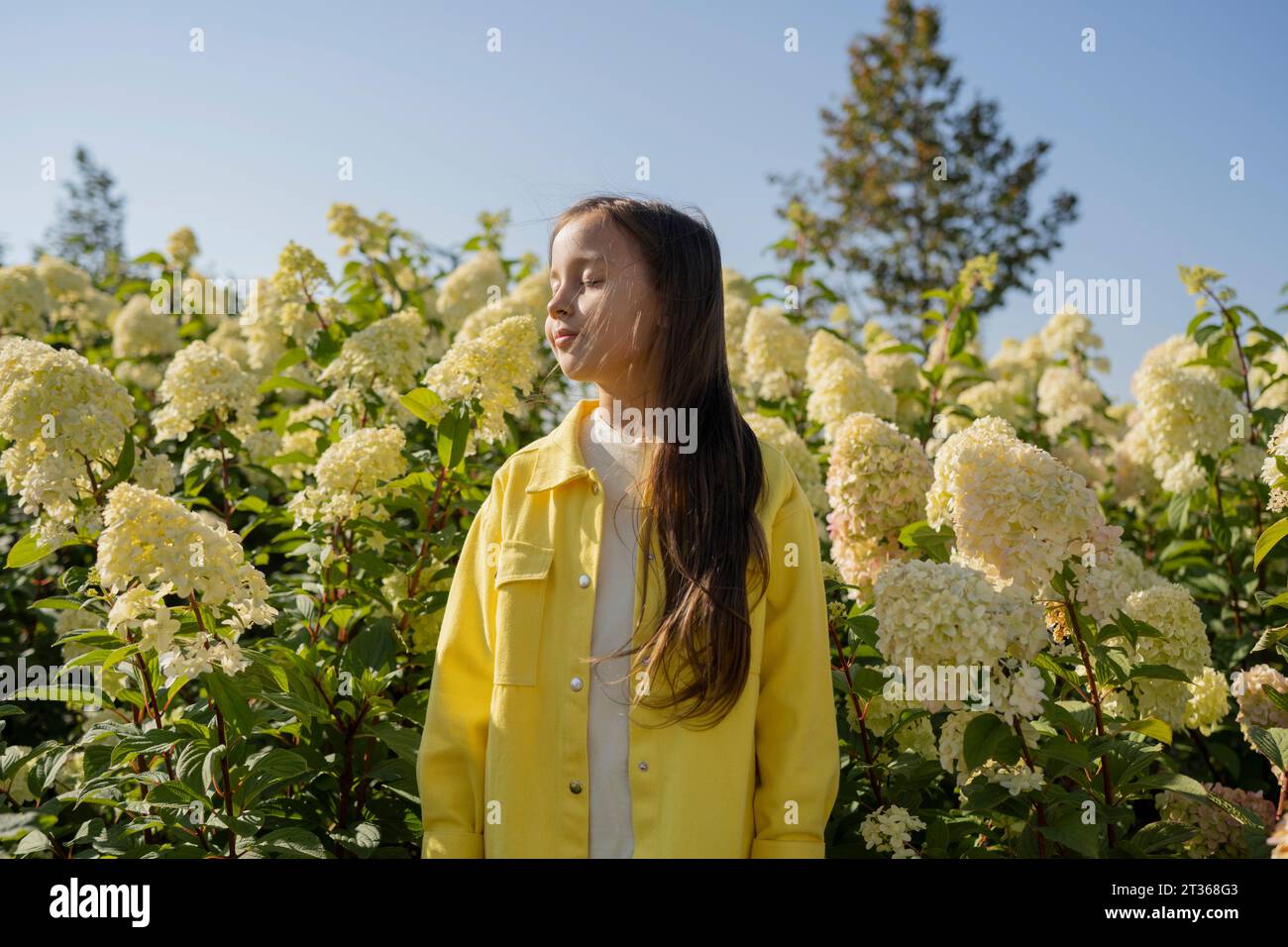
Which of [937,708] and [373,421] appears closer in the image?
[937,708]

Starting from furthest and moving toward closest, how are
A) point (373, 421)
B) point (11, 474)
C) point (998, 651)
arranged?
1. point (373, 421)
2. point (11, 474)
3. point (998, 651)

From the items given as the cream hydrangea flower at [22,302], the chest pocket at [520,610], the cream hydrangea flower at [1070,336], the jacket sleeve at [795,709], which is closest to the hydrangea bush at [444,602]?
the jacket sleeve at [795,709]

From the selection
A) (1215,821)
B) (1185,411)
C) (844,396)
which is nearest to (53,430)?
(844,396)

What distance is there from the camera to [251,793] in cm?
215

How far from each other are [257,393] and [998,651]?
2.80m

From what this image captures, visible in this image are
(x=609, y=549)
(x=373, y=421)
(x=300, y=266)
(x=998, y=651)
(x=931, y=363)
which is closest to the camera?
(x=998, y=651)

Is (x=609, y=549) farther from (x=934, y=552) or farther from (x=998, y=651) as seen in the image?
(x=934, y=552)

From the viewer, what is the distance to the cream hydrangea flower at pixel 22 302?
4734mm

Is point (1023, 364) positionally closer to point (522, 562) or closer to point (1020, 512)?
point (1020, 512)

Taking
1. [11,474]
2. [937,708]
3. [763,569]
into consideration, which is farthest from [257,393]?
[937,708]

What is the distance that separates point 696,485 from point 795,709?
50 centimetres
